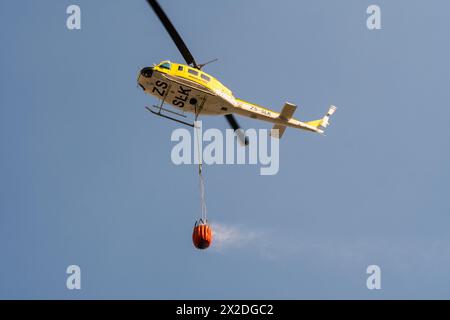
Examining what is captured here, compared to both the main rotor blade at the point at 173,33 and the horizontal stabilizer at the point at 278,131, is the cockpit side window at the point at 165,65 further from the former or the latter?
the horizontal stabilizer at the point at 278,131

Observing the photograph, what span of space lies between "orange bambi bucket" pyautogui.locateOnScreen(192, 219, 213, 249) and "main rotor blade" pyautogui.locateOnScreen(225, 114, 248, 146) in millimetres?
Result: 10800

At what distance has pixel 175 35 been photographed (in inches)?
1132

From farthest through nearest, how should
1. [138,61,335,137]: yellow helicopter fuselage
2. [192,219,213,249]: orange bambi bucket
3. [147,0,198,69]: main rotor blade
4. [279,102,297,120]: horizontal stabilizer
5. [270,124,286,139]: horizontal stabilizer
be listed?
[270,124,286,139]: horizontal stabilizer
[279,102,297,120]: horizontal stabilizer
[138,61,335,137]: yellow helicopter fuselage
[147,0,198,69]: main rotor blade
[192,219,213,249]: orange bambi bucket

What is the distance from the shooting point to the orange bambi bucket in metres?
23.4

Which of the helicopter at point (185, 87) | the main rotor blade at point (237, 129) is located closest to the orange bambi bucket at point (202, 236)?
the helicopter at point (185, 87)

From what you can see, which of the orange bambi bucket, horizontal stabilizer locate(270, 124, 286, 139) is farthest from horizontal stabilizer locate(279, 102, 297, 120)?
the orange bambi bucket

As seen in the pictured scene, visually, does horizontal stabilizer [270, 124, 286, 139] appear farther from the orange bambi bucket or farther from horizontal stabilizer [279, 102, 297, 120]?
the orange bambi bucket

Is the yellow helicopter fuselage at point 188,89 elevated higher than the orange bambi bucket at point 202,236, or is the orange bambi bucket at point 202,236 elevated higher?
the yellow helicopter fuselage at point 188,89

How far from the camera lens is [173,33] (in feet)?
93.9

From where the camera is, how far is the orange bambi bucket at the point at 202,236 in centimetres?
2336

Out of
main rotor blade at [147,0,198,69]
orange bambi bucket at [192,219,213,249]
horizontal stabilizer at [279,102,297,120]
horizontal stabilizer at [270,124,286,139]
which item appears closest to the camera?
orange bambi bucket at [192,219,213,249]

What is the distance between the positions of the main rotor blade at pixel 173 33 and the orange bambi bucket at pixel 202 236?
10.1m

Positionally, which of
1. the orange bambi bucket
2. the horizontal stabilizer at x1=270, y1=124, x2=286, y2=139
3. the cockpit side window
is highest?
the cockpit side window

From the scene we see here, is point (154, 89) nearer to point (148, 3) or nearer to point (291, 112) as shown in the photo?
point (148, 3)
